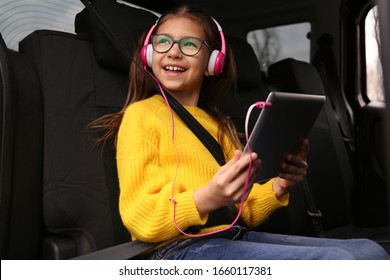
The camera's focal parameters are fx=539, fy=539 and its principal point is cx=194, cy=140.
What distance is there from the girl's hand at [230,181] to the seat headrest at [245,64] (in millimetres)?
864

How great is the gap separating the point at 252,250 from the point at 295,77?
1.14 metres

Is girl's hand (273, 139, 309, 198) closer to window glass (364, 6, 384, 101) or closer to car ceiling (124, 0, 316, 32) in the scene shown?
car ceiling (124, 0, 316, 32)

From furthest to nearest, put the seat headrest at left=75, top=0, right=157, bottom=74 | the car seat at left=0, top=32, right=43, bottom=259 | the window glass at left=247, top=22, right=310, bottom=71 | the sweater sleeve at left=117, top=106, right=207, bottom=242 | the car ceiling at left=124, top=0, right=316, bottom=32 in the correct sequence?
the window glass at left=247, top=22, right=310, bottom=71 → the car ceiling at left=124, top=0, right=316, bottom=32 → the seat headrest at left=75, top=0, right=157, bottom=74 → the car seat at left=0, top=32, right=43, bottom=259 → the sweater sleeve at left=117, top=106, right=207, bottom=242

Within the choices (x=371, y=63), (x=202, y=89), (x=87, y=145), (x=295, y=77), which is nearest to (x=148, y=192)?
(x=87, y=145)

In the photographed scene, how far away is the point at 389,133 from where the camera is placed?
0.79 m

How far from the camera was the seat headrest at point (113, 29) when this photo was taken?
1.40m

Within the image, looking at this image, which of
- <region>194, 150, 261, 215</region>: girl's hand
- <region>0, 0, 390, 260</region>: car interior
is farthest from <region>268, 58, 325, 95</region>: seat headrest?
<region>194, 150, 261, 215</region>: girl's hand

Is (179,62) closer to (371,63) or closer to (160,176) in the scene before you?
(160,176)

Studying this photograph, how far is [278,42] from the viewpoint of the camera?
2.18 metres

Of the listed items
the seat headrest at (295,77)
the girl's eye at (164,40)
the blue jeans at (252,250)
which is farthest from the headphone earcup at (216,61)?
the seat headrest at (295,77)

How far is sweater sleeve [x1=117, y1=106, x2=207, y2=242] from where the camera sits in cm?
104

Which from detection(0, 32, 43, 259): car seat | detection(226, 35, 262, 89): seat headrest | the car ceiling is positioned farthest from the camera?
the car ceiling

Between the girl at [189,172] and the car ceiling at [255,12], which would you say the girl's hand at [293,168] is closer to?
the girl at [189,172]
